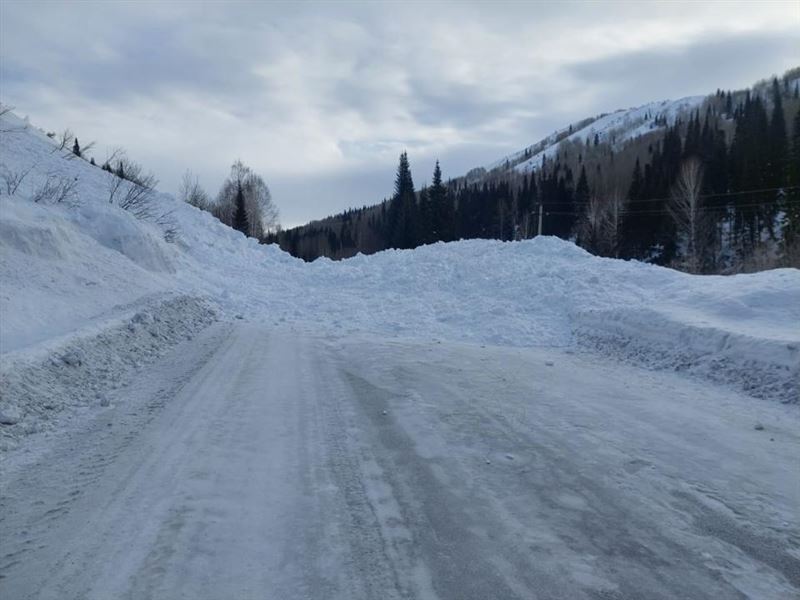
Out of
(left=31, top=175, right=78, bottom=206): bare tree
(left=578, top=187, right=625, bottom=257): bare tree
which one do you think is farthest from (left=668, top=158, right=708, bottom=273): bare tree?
(left=31, top=175, right=78, bottom=206): bare tree

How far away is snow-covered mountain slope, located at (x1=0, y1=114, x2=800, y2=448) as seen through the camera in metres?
8.41

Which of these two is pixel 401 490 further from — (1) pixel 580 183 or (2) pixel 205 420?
(1) pixel 580 183

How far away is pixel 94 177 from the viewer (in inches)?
1107

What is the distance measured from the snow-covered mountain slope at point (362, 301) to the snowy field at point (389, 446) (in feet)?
0.24

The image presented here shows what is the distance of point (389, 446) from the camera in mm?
5664

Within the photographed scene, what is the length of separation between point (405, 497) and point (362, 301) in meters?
13.6

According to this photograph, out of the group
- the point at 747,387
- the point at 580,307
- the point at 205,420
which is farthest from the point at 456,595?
the point at 580,307

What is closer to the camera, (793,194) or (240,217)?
(793,194)

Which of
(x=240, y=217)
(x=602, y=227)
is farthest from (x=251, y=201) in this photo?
(x=602, y=227)

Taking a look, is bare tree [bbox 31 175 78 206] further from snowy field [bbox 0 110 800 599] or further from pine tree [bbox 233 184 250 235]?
pine tree [bbox 233 184 250 235]

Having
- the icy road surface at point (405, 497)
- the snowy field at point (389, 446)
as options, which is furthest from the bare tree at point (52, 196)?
the icy road surface at point (405, 497)

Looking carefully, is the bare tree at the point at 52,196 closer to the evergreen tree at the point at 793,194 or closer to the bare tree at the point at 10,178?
the bare tree at the point at 10,178

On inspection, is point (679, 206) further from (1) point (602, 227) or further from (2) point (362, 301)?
(2) point (362, 301)

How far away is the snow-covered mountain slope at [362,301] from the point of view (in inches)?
331
